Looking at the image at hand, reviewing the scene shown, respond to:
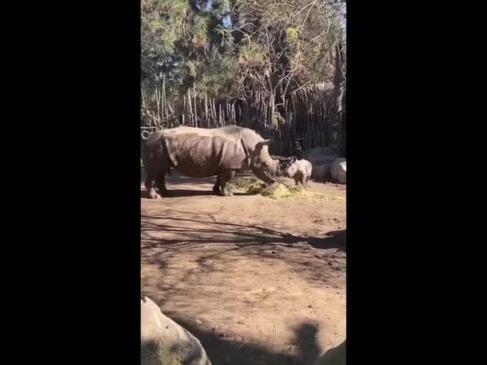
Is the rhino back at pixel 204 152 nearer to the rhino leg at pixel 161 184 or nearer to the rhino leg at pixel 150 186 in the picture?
the rhino leg at pixel 161 184

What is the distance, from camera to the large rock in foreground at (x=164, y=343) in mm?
2805

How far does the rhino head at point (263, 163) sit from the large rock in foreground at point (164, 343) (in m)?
7.28

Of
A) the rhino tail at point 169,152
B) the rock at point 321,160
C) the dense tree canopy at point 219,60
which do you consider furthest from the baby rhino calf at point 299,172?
the dense tree canopy at point 219,60

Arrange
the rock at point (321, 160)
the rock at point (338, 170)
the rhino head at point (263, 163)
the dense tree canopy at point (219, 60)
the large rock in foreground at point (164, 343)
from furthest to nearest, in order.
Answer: the dense tree canopy at point (219, 60), the rock at point (321, 160), the rock at point (338, 170), the rhino head at point (263, 163), the large rock in foreground at point (164, 343)

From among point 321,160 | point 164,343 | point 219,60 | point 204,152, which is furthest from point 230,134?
point 164,343

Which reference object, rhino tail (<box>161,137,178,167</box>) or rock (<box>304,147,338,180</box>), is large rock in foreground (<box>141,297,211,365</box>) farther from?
rock (<box>304,147,338,180</box>)

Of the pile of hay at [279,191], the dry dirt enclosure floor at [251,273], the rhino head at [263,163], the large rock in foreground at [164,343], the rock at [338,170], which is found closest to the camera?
the large rock in foreground at [164,343]

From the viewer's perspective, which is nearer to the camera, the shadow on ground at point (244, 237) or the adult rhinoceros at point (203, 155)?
the shadow on ground at point (244, 237)

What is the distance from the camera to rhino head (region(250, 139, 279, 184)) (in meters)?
10.2

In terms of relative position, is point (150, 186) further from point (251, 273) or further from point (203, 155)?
point (251, 273)

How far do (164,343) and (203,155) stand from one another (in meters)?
7.23
